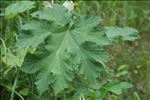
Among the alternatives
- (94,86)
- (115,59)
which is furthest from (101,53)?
(115,59)

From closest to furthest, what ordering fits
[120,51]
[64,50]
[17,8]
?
[64,50] < [17,8] < [120,51]

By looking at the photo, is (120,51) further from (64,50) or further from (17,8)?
(64,50)

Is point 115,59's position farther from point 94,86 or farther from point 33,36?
point 33,36

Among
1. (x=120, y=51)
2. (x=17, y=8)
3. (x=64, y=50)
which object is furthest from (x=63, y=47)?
(x=120, y=51)

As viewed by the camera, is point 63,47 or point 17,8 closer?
point 63,47

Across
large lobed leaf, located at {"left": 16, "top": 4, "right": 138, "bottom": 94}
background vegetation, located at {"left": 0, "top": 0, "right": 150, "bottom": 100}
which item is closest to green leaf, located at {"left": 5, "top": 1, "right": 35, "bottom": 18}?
background vegetation, located at {"left": 0, "top": 0, "right": 150, "bottom": 100}

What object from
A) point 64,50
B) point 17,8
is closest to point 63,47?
point 64,50

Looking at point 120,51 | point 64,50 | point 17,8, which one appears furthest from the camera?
point 120,51

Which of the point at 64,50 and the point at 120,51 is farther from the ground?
the point at 64,50
